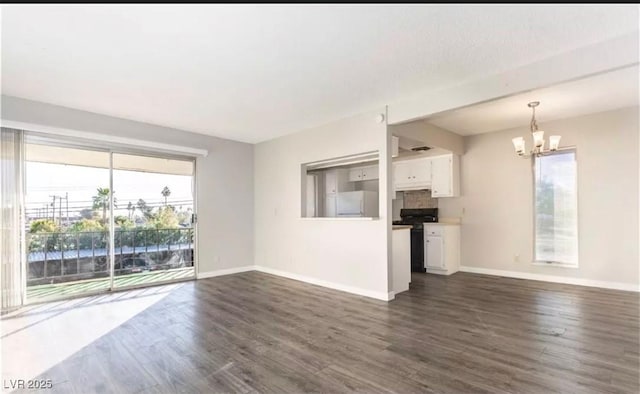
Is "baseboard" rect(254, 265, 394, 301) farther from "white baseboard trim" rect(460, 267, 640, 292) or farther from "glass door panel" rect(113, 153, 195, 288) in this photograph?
"white baseboard trim" rect(460, 267, 640, 292)

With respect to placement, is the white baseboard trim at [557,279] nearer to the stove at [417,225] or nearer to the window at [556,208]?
the window at [556,208]

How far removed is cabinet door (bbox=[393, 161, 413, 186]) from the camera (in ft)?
21.1

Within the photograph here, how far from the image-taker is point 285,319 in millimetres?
3363

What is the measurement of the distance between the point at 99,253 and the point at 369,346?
4114mm

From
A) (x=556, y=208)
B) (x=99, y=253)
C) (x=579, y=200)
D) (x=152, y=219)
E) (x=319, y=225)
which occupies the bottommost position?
(x=99, y=253)

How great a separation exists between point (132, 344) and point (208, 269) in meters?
2.84

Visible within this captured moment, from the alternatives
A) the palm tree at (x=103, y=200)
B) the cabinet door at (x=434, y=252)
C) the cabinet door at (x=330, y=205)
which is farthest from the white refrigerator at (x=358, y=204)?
the palm tree at (x=103, y=200)

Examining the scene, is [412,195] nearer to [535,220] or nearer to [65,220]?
[535,220]

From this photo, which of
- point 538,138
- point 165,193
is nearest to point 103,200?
point 165,193

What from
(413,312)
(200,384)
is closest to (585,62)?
(413,312)

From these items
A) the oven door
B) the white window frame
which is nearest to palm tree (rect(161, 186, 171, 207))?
the oven door

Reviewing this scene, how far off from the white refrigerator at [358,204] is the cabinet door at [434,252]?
119 cm

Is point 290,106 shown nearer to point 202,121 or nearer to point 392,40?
point 202,121

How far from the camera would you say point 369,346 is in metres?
2.66
